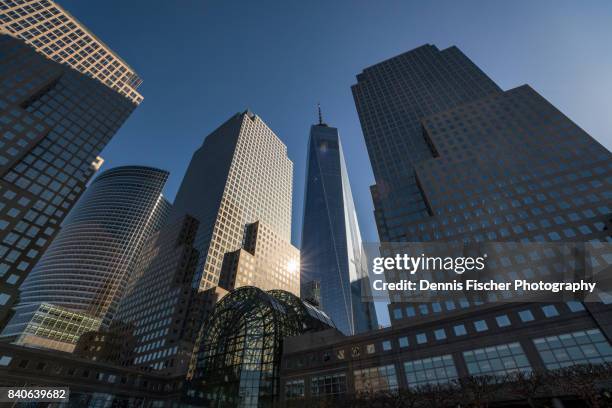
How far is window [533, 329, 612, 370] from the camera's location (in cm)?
3959

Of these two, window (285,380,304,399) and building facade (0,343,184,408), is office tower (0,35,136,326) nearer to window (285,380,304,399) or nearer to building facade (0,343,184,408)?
building facade (0,343,184,408)

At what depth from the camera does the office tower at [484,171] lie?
239 ft

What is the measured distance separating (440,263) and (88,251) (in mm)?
209127

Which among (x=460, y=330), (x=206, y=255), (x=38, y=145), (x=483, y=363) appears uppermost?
(x=38, y=145)

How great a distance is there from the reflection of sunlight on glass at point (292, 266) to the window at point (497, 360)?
131713mm

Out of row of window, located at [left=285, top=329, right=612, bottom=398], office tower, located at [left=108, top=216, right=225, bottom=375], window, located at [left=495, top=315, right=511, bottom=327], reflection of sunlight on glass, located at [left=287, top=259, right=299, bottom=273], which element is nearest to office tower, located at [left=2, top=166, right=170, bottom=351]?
office tower, located at [left=108, top=216, right=225, bottom=375]

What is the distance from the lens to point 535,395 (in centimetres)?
3725

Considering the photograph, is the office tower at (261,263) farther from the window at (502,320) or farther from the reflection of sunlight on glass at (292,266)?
the window at (502,320)

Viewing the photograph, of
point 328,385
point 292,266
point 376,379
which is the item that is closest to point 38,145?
point 328,385

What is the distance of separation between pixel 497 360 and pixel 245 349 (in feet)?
157

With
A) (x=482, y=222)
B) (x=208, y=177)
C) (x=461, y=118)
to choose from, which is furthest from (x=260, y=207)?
(x=482, y=222)

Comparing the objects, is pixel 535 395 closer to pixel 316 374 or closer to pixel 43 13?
pixel 316 374

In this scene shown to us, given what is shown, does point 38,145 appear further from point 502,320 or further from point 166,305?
point 502,320

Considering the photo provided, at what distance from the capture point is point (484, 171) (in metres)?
Answer: 89.1
